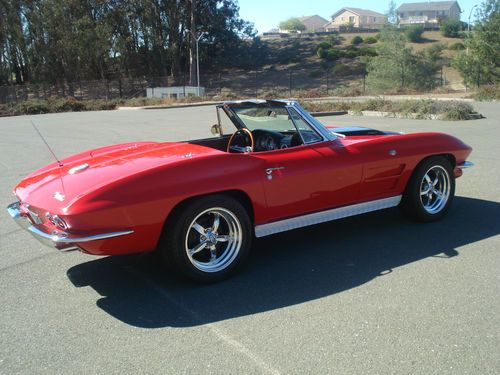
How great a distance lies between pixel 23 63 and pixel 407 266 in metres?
60.8

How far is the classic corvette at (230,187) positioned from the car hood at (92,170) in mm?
14

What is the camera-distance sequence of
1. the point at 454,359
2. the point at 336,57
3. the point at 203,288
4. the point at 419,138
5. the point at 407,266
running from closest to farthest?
the point at 454,359 < the point at 203,288 < the point at 407,266 < the point at 419,138 < the point at 336,57

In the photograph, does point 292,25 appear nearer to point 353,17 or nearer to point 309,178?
point 353,17

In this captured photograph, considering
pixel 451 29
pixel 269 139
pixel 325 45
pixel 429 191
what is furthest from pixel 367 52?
pixel 269 139

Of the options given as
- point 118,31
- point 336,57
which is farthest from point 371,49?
point 118,31

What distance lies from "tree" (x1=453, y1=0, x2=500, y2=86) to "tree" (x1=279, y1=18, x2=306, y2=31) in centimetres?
12416

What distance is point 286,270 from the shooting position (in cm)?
417

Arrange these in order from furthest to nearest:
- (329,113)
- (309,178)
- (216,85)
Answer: (216,85) → (329,113) → (309,178)

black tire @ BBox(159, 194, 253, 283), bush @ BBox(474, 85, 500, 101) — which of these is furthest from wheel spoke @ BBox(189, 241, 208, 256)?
bush @ BBox(474, 85, 500, 101)

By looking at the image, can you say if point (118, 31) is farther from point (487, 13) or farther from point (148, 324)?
point (148, 324)

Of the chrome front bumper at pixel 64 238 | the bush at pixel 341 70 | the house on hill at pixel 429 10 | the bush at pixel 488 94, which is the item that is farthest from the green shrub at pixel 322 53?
the house on hill at pixel 429 10

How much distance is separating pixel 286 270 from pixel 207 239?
77 centimetres

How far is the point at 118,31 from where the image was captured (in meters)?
54.2

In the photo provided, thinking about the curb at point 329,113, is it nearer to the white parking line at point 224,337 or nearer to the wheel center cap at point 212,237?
the wheel center cap at point 212,237
